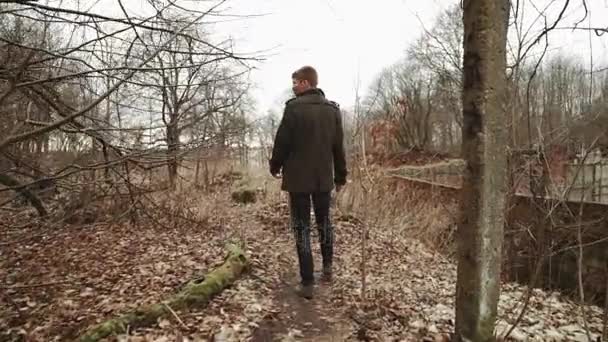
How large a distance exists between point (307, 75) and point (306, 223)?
1.32 m

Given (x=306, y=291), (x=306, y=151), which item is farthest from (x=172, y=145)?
(x=306, y=291)

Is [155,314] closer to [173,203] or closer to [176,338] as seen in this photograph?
[176,338]

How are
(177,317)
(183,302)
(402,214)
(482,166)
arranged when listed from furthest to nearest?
(402,214), (183,302), (177,317), (482,166)

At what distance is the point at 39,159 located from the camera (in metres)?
4.74

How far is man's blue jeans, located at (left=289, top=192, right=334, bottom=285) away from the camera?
3.54m

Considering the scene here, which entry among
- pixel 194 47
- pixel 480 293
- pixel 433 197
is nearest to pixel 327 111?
pixel 194 47

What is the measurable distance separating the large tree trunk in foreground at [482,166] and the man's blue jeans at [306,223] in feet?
5.41

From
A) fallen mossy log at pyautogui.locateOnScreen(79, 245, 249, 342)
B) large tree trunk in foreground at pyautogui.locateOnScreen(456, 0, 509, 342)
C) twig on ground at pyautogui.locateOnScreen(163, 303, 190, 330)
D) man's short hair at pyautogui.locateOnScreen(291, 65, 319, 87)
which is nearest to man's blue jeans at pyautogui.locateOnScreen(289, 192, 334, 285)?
fallen mossy log at pyautogui.locateOnScreen(79, 245, 249, 342)

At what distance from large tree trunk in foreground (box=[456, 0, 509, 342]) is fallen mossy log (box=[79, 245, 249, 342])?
83.7 inches

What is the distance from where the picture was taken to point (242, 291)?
12.4ft

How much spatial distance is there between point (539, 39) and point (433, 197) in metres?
7.47

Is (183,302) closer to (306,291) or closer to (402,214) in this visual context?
(306,291)

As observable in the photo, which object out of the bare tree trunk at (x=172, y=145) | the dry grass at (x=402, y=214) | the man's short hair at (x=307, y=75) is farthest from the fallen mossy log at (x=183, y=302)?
the dry grass at (x=402, y=214)

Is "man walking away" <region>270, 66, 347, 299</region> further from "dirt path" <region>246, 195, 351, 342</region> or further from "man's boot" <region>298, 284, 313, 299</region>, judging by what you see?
"dirt path" <region>246, 195, 351, 342</region>
